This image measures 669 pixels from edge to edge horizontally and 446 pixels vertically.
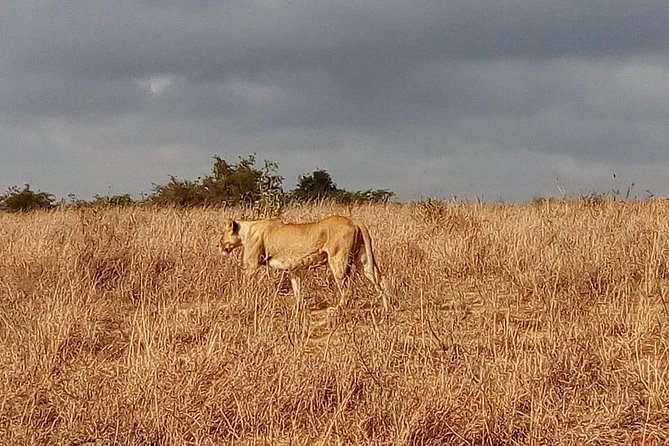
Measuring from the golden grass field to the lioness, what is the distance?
25cm

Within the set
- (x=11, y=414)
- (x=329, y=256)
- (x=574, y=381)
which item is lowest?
(x=11, y=414)

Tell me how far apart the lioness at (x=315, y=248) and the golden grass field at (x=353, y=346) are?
0.25 metres

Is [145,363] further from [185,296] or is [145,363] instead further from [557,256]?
[557,256]

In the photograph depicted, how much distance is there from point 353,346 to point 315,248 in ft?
11.3

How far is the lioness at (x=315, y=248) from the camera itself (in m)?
9.60

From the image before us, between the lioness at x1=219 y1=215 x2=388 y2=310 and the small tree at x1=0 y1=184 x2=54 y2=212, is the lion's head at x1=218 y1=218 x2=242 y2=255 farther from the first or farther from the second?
the small tree at x1=0 y1=184 x2=54 y2=212

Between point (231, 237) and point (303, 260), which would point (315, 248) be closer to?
point (303, 260)

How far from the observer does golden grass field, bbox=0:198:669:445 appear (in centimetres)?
537

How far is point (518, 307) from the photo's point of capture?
8.25 metres

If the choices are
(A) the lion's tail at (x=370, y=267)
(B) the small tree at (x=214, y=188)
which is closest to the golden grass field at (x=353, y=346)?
(A) the lion's tail at (x=370, y=267)

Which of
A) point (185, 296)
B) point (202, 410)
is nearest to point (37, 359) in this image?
point (202, 410)

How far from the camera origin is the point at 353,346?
6480mm

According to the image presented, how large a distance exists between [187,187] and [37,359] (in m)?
22.7

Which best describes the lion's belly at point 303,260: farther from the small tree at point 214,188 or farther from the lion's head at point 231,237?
the small tree at point 214,188
